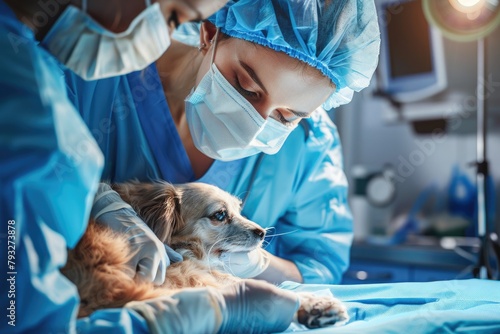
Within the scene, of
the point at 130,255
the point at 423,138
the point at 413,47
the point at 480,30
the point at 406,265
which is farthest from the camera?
the point at 423,138

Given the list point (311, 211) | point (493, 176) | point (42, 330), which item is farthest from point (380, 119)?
point (42, 330)

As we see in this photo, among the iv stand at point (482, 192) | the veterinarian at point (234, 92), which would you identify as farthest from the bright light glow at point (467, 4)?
the veterinarian at point (234, 92)

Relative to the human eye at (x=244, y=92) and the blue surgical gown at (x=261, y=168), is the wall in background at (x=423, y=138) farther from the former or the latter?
the human eye at (x=244, y=92)

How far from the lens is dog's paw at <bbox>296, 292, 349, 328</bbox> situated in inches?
34.4

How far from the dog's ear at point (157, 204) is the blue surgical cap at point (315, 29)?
0.35m

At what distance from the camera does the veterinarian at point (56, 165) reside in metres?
0.67

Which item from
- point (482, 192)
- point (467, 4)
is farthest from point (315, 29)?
point (482, 192)

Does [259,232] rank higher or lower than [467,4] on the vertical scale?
lower

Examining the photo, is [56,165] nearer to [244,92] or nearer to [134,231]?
[134,231]

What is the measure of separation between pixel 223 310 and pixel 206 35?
1.95ft

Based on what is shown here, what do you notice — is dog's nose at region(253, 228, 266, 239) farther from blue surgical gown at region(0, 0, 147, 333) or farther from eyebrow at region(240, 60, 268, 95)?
blue surgical gown at region(0, 0, 147, 333)

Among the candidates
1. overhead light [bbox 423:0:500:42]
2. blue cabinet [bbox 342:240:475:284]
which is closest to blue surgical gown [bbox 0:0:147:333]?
overhead light [bbox 423:0:500:42]

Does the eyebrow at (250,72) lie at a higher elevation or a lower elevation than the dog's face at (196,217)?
higher

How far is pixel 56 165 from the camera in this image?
674mm
